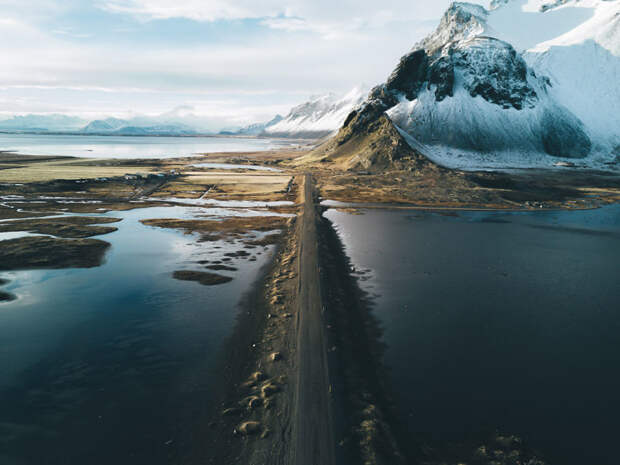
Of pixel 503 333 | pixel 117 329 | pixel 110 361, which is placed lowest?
pixel 110 361

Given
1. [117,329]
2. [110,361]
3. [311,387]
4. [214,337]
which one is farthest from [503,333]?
[117,329]

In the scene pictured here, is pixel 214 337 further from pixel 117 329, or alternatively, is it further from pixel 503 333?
pixel 503 333

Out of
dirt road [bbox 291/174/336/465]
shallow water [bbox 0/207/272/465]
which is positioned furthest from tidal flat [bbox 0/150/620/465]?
dirt road [bbox 291/174/336/465]

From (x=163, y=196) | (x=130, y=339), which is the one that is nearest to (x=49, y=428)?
(x=130, y=339)

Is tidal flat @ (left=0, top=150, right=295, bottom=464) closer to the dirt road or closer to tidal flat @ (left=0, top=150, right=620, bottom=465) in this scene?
tidal flat @ (left=0, top=150, right=620, bottom=465)

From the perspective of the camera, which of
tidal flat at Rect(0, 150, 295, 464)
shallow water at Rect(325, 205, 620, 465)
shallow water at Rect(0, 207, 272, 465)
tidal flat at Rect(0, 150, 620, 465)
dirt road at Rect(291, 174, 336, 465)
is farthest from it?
shallow water at Rect(325, 205, 620, 465)

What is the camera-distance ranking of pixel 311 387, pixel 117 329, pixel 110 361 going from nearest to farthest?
pixel 311 387, pixel 110 361, pixel 117 329

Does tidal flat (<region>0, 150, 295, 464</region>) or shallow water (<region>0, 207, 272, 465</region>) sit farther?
tidal flat (<region>0, 150, 295, 464</region>)

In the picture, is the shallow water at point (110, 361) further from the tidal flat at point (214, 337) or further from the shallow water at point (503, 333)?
the shallow water at point (503, 333)
